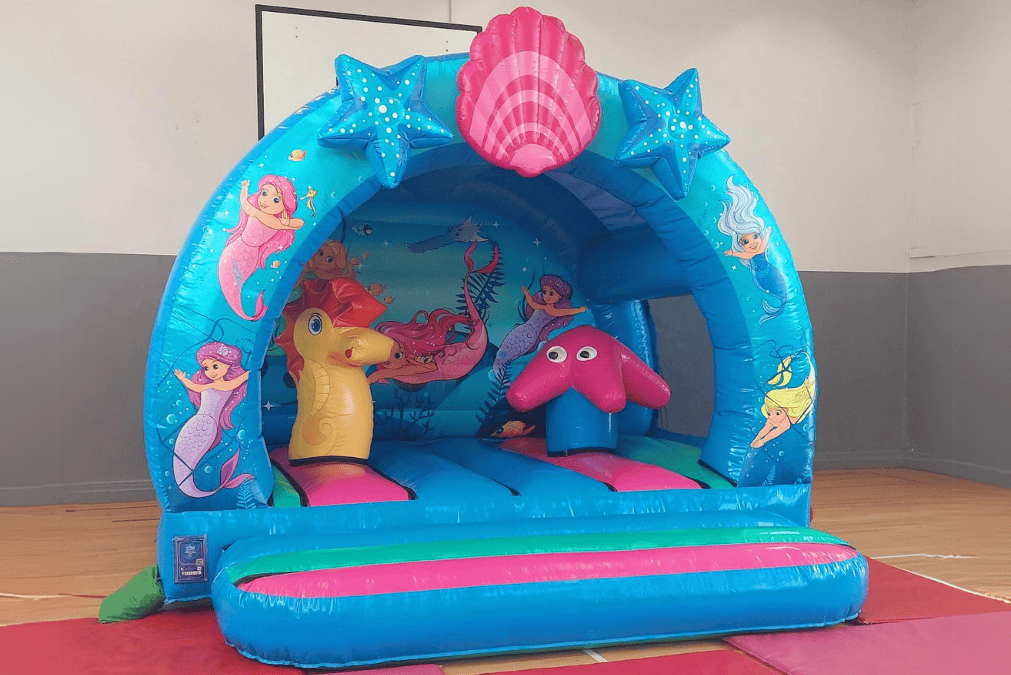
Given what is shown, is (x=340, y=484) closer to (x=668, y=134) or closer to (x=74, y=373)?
(x=668, y=134)

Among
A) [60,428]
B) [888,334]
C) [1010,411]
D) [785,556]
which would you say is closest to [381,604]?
[785,556]

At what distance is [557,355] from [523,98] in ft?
2.92

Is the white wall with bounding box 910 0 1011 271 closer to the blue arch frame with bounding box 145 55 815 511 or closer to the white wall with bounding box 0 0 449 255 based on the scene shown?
the blue arch frame with bounding box 145 55 815 511

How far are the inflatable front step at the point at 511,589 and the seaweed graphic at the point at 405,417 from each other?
1.07 meters

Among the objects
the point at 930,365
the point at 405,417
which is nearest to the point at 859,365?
the point at 930,365

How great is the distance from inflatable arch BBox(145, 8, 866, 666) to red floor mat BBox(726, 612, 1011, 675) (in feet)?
0.21

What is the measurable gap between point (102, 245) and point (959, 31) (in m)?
3.94

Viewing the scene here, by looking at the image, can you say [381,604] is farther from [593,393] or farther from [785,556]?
[593,393]

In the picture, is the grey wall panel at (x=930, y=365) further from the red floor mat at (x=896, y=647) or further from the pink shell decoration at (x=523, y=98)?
the pink shell decoration at (x=523, y=98)

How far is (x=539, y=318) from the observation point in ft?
10.5

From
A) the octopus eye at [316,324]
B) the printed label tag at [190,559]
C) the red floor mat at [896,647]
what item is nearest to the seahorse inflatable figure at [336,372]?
the octopus eye at [316,324]

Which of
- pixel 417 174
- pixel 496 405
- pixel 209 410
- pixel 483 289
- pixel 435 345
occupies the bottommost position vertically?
pixel 496 405

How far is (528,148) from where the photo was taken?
7.18 feet

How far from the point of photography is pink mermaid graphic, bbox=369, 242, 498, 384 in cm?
303
